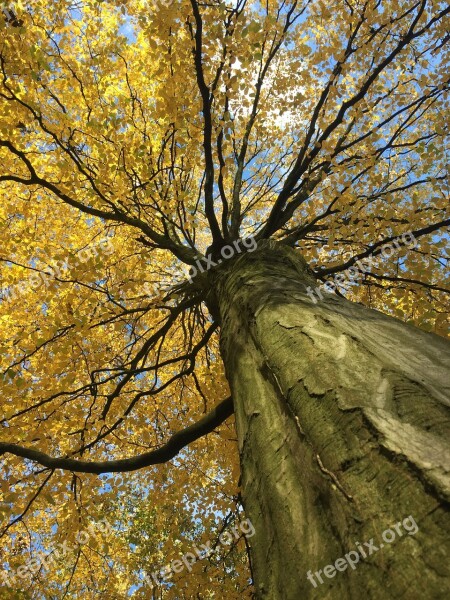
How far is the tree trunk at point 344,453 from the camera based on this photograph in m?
0.78

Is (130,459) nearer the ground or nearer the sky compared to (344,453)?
nearer the sky

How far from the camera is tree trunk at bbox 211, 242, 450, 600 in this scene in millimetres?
776

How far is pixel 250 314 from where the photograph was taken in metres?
2.22

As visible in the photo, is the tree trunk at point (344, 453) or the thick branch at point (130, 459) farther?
the thick branch at point (130, 459)

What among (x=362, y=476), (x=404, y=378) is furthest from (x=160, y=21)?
(x=362, y=476)

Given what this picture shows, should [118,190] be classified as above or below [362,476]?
above

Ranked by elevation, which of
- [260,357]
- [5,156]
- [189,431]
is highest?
[5,156]

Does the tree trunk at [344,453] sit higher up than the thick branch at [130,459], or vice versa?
the thick branch at [130,459]

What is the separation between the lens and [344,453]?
3.40ft

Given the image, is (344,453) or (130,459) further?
(130,459)

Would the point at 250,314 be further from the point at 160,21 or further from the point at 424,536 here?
the point at 160,21

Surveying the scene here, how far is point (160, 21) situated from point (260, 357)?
3851 millimetres

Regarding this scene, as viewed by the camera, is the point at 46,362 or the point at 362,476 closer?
the point at 362,476

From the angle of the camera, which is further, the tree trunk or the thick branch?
the thick branch
